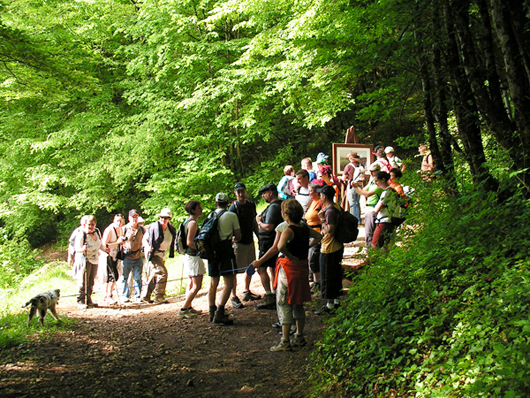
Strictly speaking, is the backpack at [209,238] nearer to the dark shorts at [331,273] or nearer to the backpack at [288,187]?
the dark shorts at [331,273]

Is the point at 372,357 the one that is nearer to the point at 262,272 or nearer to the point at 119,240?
the point at 262,272

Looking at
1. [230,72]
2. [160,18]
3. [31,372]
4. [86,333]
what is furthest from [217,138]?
[31,372]

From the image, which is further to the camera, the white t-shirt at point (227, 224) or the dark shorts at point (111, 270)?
the dark shorts at point (111, 270)

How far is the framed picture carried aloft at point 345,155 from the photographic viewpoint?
35.1 feet

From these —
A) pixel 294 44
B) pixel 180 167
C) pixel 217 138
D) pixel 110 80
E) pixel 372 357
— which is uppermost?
pixel 110 80

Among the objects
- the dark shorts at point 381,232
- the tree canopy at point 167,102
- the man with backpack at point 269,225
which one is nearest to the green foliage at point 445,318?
the dark shorts at point 381,232

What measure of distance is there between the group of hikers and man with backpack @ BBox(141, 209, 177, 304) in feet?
0.07

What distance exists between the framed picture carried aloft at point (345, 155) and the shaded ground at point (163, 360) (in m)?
4.65

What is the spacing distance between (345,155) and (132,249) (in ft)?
18.1

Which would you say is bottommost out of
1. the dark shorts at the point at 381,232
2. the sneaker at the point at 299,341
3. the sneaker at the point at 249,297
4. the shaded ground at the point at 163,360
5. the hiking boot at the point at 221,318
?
the shaded ground at the point at 163,360

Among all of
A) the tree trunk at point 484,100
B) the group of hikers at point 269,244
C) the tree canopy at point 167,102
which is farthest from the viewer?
the tree canopy at point 167,102

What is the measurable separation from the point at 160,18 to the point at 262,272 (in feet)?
36.5

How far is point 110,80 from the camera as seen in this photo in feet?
59.6

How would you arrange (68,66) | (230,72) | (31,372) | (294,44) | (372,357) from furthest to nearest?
(230,72) → (294,44) → (68,66) → (31,372) → (372,357)
